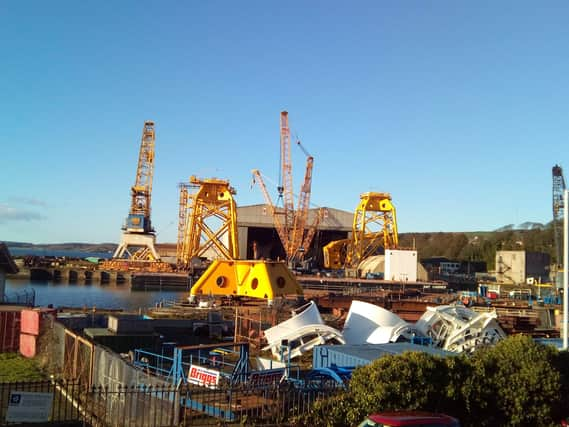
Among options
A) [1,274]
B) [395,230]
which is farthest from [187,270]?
[1,274]

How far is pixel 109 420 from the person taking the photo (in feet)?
38.0

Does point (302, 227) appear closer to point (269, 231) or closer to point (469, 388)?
point (269, 231)

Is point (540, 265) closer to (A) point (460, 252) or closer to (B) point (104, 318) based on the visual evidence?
(A) point (460, 252)

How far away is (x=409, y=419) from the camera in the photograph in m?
8.02

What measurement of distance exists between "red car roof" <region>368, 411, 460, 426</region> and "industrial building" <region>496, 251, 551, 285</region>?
79.9 meters

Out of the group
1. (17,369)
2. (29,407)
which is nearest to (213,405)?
(29,407)

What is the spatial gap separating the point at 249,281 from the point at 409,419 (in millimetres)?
33696

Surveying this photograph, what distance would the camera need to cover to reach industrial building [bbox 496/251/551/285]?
83.4 metres

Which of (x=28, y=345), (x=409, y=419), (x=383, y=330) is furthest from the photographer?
(x=383, y=330)

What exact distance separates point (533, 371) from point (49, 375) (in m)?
13.1

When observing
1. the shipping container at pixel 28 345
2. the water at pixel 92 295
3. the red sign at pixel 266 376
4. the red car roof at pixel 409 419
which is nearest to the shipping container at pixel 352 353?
the red sign at pixel 266 376

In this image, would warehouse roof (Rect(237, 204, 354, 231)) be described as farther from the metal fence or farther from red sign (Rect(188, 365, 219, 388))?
the metal fence

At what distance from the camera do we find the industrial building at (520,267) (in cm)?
8344

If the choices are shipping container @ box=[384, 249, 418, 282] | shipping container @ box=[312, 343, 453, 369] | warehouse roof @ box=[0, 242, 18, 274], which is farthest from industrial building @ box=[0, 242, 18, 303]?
shipping container @ box=[384, 249, 418, 282]
